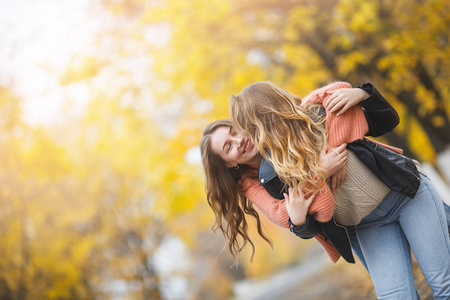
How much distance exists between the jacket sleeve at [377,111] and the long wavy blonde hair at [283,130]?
320mm

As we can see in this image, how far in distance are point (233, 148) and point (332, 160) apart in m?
0.70

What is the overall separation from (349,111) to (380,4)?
6336 mm

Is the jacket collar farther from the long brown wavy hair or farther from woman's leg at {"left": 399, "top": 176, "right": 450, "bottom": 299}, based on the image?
woman's leg at {"left": 399, "top": 176, "right": 450, "bottom": 299}

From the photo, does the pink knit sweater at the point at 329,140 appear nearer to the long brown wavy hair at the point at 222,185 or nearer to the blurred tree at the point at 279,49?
the long brown wavy hair at the point at 222,185

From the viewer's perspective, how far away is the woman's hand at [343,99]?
2.57m

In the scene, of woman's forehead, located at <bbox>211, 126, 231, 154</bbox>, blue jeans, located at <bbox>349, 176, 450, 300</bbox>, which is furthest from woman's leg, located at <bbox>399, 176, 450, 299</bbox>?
woman's forehead, located at <bbox>211, 126, 231, 154</bbox>

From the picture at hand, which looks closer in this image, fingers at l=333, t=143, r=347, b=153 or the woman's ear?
fingers at l=333, t=143, r=347, b=153

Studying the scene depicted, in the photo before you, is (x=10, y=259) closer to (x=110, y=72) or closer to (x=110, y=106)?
(x=110, y=106)

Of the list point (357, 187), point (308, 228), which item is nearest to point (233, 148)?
point (308, 228)

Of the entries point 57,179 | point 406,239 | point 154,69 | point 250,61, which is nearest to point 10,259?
point 57,179

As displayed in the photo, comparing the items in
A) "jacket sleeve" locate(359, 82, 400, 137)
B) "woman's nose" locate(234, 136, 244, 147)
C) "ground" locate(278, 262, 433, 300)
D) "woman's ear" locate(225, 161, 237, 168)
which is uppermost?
"woman's nose" locate(234, 136, 244, 147)

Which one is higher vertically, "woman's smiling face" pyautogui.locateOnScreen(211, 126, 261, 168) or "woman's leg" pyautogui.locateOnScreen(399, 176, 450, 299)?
"woman's smiling face" pyautogui.locateOnScreen(211, 126, 261, 168)

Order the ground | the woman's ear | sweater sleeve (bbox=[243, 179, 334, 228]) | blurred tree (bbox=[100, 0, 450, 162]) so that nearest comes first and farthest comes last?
sweater sleeve (bbox=[243, 179, 334, 228]) < the woman's ear < the ground < blurred tree (bbox=[100, 0, 450, 162])

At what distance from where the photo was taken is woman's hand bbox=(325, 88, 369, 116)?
257 cm
